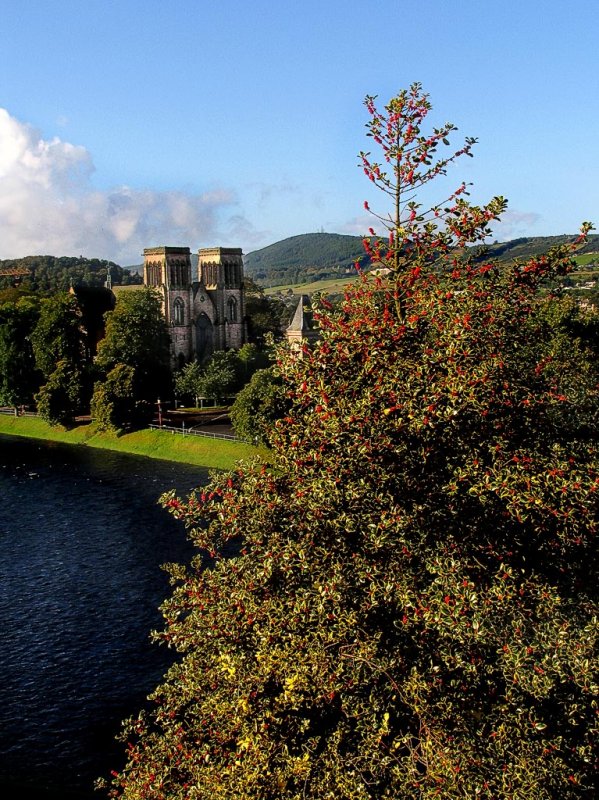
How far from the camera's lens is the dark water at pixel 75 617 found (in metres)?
27.3

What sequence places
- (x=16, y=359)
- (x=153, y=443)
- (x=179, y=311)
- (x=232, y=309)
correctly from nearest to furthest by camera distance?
1. (x=153, y=443)
2. (x=16, y=359)
3. (x=179, y=311)
4. (x=232, y=309)

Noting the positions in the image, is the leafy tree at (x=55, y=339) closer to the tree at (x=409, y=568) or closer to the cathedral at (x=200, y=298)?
the cathedral at (x=200, y=298)

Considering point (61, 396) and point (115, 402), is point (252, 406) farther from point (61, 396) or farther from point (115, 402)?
point (61, 396)

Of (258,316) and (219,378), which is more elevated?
(258,316)

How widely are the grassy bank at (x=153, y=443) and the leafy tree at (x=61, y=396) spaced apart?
1690 millimetres

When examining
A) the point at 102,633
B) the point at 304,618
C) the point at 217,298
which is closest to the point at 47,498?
the point at 102,633

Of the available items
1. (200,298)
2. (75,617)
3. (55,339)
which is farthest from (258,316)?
(75,617)

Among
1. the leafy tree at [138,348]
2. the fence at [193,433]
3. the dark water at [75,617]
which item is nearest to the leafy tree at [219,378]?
the leafy tree at [138,348]

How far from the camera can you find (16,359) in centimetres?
9344

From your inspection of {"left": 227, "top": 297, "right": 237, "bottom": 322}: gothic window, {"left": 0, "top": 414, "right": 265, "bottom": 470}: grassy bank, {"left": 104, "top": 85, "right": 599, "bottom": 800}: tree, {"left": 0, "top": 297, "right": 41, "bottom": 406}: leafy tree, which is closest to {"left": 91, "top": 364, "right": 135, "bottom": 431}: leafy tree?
{"left": 0, "top": 414, "right": 265, "bottom": 470}: grassy bank

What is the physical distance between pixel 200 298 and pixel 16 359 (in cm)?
2961

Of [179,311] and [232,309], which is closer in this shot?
[179,311]

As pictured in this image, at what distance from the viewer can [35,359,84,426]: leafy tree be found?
3401 inches

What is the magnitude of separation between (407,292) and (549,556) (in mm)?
5395
